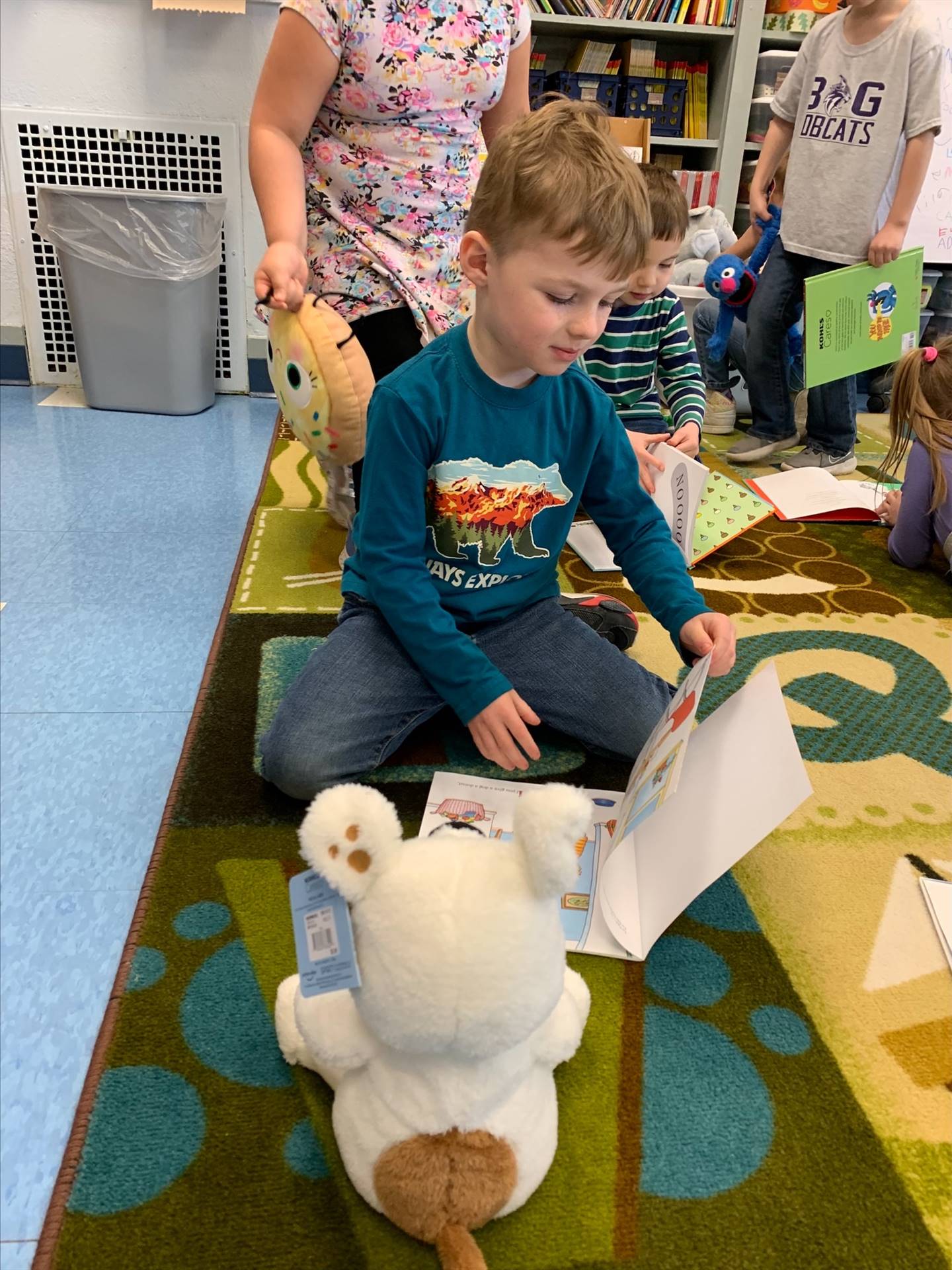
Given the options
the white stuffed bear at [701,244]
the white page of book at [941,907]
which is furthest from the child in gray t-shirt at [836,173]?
the white page of book at [941,907]

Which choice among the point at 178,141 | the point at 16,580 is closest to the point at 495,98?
the point at 16,580

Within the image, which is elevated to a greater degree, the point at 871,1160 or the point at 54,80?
the point at 54,80

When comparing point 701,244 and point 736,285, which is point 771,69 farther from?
point 736,285

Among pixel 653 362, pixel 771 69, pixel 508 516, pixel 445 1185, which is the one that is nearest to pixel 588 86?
pixel 771 69

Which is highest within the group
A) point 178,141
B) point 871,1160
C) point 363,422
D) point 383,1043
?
point 178,141

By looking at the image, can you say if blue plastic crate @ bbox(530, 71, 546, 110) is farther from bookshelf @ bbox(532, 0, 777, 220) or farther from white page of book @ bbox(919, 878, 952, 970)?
white page of book @ bbox(919, 878, 952, 970)

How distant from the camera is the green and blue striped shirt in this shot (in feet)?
5.11

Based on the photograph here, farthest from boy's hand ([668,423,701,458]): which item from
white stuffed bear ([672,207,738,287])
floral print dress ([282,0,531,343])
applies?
white stuffed bear ([672,207,738,287])

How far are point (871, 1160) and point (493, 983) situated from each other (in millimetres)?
313

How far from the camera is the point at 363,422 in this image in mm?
1188

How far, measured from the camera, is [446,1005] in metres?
0.50

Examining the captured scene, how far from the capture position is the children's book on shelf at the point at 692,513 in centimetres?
138

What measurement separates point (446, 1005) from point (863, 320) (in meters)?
1.77

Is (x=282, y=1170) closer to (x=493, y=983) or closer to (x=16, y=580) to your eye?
(x=493, y=983)
